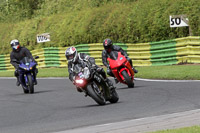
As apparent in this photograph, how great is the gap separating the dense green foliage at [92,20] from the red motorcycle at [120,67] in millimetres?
8606

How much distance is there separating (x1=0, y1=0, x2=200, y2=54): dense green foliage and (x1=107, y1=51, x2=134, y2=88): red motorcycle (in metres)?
8.61

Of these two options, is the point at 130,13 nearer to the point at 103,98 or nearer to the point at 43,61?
the point at 43,61

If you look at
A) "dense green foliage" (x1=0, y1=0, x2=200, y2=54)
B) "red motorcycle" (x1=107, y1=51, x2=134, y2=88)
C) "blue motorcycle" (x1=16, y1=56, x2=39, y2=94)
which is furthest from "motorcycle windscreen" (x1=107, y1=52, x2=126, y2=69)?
"dense green foliage" (x1=0, y1=0, x2=200, y2=54)

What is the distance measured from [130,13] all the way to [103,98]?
54.7 feet

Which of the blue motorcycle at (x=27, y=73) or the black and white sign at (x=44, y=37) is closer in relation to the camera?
the blue motorcycle at (x=27, y=73)

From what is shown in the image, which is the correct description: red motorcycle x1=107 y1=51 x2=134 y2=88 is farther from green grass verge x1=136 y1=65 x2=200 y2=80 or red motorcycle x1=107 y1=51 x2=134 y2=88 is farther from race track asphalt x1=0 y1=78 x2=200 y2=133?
green grass verge x1=136 y1=65 x2=200 y2=80

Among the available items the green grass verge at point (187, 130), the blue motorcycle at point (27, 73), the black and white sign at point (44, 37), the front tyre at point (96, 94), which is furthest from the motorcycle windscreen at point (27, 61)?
the black and white sign at point (44, 37)

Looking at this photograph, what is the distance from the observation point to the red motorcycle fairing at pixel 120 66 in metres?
15.6

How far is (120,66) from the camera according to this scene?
1562cm

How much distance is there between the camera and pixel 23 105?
13.8 metres

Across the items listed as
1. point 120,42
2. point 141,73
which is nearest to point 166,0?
point 120,42

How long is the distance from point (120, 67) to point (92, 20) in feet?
53.4

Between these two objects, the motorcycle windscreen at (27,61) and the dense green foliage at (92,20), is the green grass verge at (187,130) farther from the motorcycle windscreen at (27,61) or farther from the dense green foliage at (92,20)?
the dense green foliage at (92,20)

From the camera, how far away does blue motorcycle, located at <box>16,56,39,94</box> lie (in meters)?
17.0
